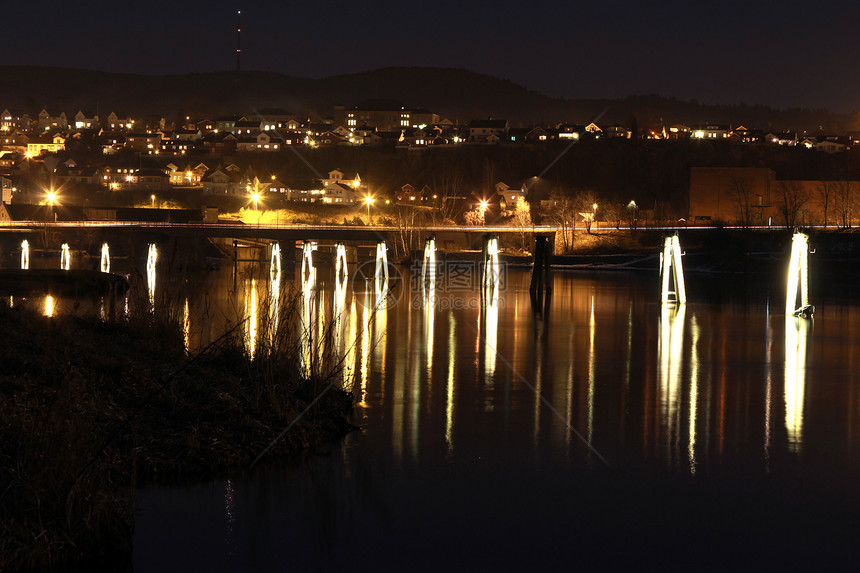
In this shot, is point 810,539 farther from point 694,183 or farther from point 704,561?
point 694,183

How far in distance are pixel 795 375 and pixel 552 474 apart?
27.5 ft

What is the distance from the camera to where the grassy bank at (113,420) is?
24.0 ft

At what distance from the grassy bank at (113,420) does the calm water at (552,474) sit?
1.20 ft

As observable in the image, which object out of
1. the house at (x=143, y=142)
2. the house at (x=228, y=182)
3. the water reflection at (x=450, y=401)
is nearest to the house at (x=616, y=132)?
the house at (x=228, y=182)

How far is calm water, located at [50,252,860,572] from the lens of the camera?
325 inches

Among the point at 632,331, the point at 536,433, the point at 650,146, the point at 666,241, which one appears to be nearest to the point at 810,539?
the point at 536,433

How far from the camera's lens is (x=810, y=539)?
8.62 m

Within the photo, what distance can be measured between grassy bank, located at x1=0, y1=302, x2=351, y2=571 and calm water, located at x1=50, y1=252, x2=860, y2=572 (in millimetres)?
366

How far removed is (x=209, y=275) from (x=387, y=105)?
90.1m

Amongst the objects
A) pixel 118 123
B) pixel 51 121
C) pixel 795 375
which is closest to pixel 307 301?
pixel 795 375

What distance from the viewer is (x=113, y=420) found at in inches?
387

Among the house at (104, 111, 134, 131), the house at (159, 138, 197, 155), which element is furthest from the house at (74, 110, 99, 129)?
the house at (159, 138, 197, 155)

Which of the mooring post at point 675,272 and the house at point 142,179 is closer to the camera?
the mooring post at point 675,272

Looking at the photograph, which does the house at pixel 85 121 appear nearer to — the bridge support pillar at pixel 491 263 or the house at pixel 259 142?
the house at pixel 259 142
